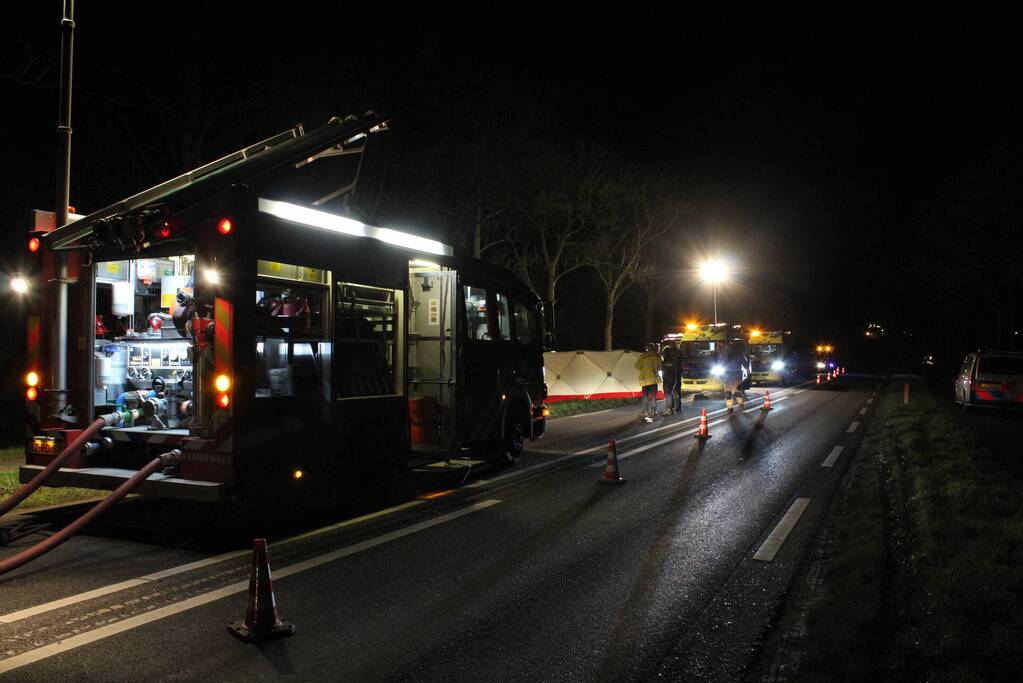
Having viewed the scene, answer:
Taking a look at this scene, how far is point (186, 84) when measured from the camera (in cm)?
2053

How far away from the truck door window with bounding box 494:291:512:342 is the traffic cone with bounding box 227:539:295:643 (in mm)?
6677

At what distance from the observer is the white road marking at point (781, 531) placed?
6754mm

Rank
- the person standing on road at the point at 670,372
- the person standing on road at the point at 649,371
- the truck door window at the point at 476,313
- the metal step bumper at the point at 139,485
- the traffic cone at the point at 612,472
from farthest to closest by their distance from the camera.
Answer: the person standing on road at the point at 670,372, the person standing on road at the point at 649,371, the truck door window at the point at 476,313, the traffic cone at the point at 612,472, the metal step bumper at the point at 139,485

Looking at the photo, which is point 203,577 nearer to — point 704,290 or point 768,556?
point 768,556

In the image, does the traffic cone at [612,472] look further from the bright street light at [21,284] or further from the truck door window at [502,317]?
the bright street light at [21,284]

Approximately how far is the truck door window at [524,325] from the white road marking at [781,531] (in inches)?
185

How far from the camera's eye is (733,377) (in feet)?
79.4

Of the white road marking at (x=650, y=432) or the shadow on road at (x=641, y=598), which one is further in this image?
the white road marking at (x=650, y=432)

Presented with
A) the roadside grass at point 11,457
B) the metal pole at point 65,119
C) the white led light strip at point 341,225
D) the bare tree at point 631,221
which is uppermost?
the bare tree at point 631,221

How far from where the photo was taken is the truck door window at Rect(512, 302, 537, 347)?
39.0 ft

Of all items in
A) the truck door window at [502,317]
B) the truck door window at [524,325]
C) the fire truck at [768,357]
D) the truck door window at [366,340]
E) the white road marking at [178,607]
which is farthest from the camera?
the fire truck at [768,357]

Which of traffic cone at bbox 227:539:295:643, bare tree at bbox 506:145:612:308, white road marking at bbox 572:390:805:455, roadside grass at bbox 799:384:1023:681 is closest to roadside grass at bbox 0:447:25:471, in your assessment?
traffic cone at bbox 227:539:295:643

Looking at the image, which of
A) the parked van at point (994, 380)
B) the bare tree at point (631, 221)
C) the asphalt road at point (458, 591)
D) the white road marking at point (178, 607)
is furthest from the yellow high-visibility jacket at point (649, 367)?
the bare tree at point (631, 221)

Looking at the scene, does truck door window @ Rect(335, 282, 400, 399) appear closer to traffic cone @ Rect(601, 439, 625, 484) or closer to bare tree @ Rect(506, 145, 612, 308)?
traffic cone @ Rect(601, 439, 625, 484)
